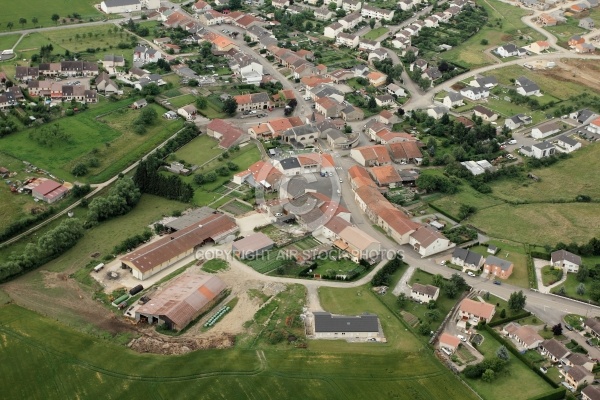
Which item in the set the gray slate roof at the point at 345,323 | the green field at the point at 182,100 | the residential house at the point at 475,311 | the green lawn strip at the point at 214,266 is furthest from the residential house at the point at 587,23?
the green lawn strip at the point at 214,266

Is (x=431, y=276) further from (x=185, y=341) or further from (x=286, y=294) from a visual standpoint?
(x=185, y=341)

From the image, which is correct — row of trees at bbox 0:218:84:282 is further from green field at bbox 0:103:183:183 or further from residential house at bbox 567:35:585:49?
residential house at bbox 567:35:585:49

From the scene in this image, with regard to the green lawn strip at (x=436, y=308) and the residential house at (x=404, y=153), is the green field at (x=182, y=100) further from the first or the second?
the green lawn strip at (x=436, y=308)

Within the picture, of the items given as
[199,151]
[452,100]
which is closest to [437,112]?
[452,100]

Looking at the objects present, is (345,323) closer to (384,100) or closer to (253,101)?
(253,101)

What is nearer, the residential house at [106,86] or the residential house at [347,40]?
the residential house at [106,86]

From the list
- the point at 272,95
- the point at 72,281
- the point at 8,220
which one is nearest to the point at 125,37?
the point at 272,95
